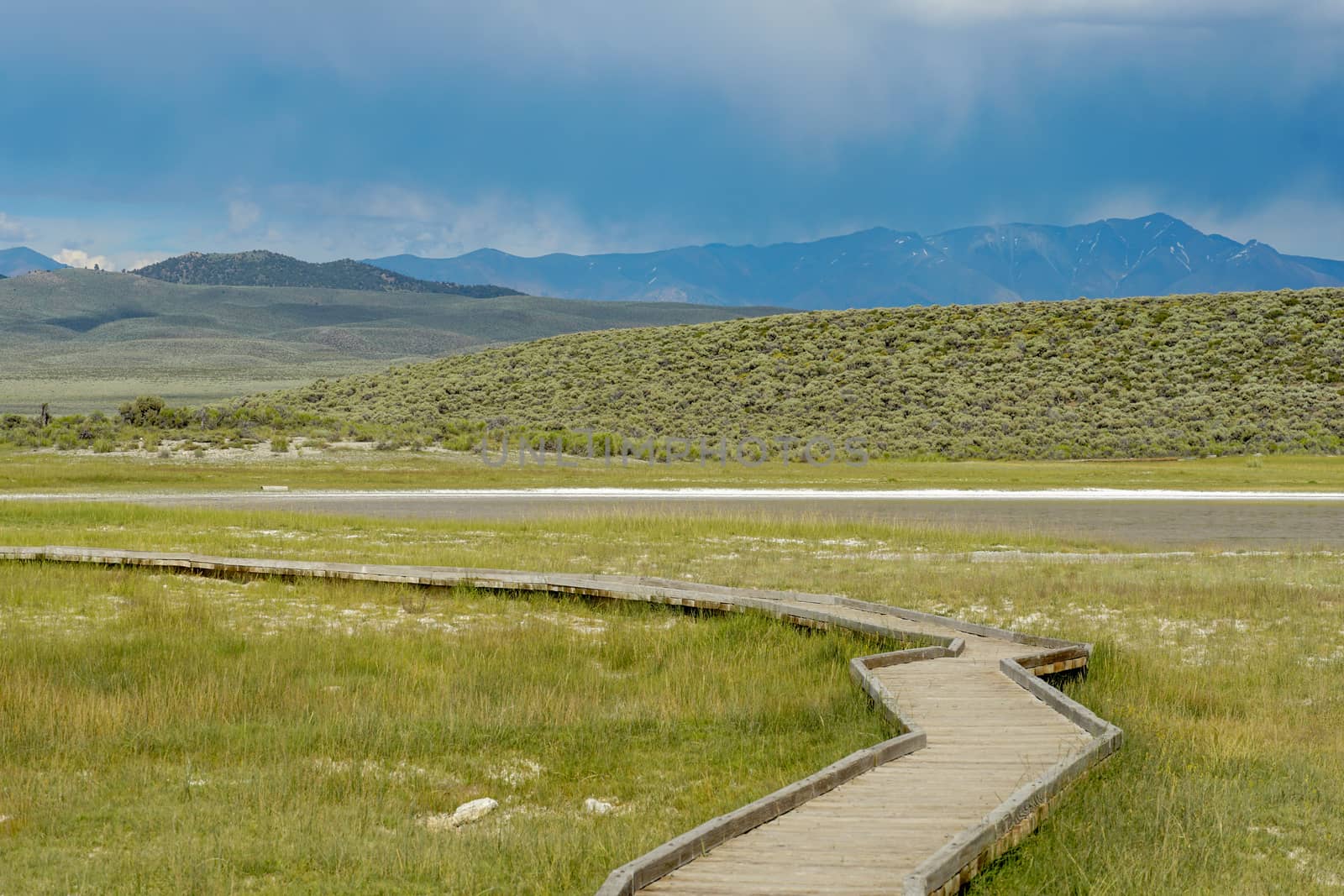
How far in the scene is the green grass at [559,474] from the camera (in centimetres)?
3647

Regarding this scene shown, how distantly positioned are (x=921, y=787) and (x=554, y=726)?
3.42 meters

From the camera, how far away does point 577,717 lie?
1061 cm

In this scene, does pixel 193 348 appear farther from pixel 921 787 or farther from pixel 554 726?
pixel 921 787

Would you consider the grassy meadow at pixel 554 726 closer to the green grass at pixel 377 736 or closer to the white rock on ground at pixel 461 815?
the green grass at pixel 377 736

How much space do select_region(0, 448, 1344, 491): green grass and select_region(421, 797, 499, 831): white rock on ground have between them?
27379 mm

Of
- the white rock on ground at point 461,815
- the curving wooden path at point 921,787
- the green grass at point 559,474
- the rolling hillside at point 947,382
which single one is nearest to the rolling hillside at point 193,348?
the rolling hillside at point 947,382

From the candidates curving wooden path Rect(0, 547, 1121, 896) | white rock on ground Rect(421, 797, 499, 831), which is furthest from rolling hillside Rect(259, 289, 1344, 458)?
white rock on ground Rect(421, 797, 499, 831)

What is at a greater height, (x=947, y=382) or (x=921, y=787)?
(x=947, y=382)

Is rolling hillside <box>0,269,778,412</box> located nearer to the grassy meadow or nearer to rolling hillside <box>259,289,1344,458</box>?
rolling hillside <box>259,289,1344,458</box>

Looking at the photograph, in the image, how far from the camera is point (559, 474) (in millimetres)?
41531

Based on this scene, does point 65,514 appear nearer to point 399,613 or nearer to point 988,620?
point 399,613

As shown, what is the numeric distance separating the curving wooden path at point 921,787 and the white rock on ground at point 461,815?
2049mm

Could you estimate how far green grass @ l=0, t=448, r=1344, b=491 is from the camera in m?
36.5

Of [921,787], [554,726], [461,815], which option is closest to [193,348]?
[554,726]
